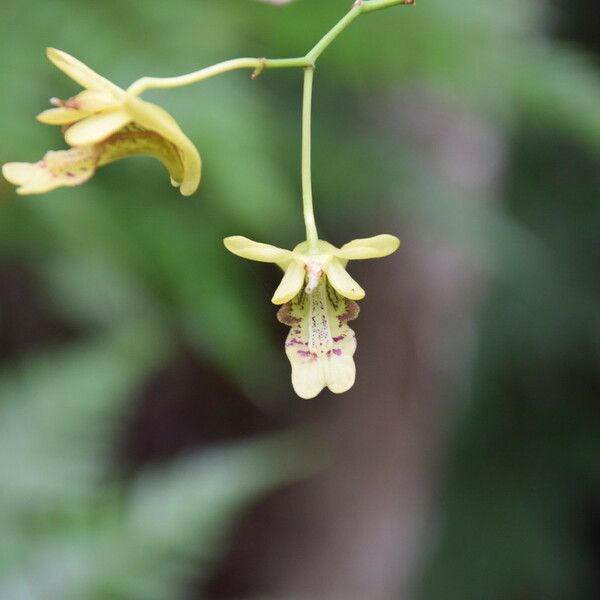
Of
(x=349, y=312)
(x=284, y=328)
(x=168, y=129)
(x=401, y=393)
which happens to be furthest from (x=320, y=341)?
(x=284, y=328)

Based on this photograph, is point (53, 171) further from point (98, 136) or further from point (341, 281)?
point (341, 281)

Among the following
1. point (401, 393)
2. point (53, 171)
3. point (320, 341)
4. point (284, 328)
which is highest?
point (284, 328)

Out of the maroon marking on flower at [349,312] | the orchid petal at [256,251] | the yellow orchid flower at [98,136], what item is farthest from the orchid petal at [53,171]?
the maroon marking on flower at [349,312]

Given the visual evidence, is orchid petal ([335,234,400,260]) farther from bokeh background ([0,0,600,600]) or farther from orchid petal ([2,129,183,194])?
bokeh background ([0,0,600,600])

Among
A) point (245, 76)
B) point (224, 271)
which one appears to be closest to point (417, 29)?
point (245, 76)

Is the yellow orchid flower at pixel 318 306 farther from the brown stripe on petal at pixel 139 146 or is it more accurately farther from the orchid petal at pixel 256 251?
the brown stripe on petal at pixel 139 146

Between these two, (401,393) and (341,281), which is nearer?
(341,281)
